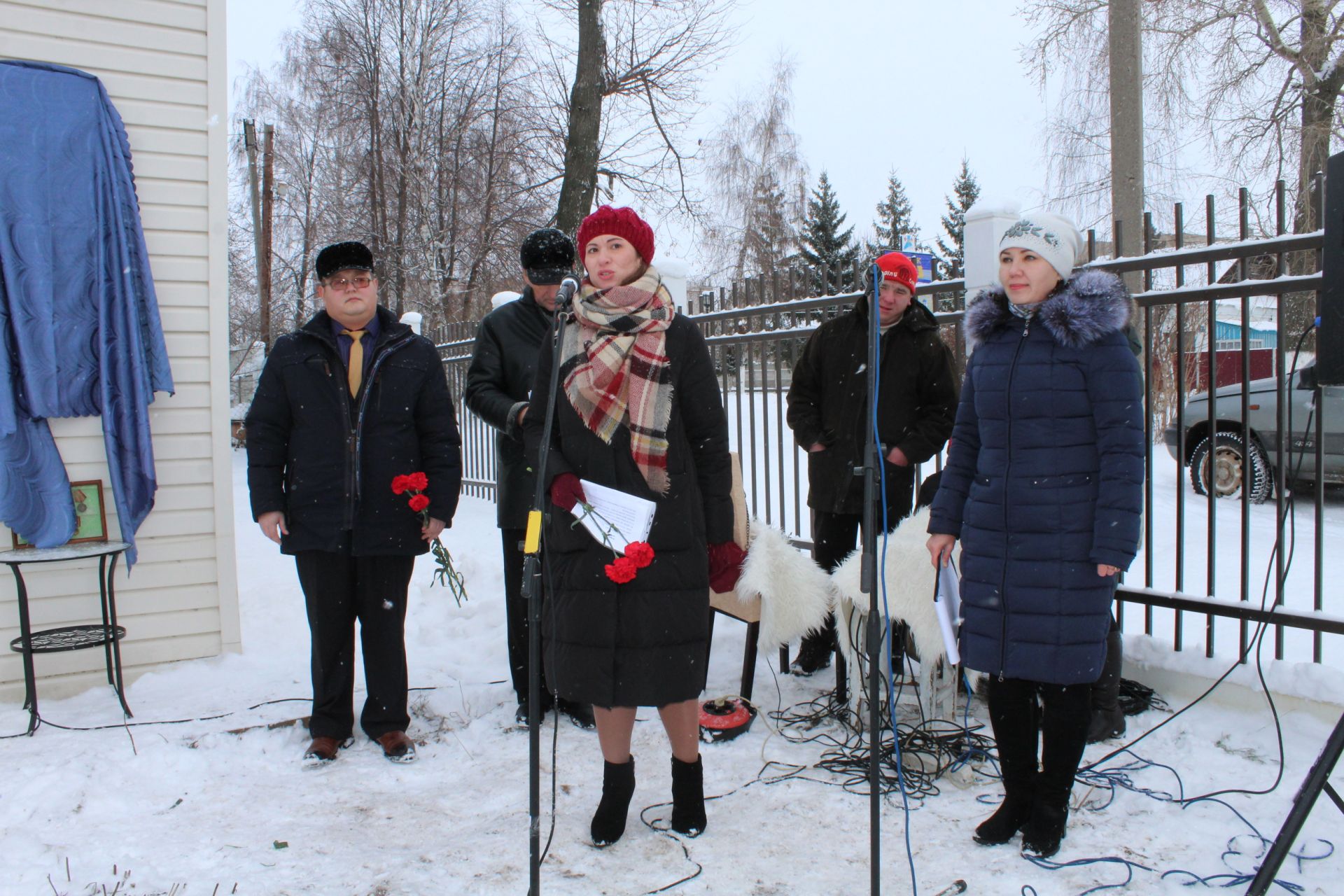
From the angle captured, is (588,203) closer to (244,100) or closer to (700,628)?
(700,628)

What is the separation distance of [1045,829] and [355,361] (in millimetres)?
2806

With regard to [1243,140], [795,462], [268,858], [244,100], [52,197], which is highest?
[244,100]

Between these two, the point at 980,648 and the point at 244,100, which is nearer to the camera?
the point at 980,648

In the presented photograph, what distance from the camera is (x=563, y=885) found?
242 cm

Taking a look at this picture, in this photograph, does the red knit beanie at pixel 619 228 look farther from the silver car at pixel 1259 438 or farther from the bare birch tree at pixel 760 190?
the bare birch tree at pixel 760 190

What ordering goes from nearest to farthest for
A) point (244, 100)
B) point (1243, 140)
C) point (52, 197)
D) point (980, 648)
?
point (980, 648) < point (52, 197) < point (1243, 140) < point (244, 100)

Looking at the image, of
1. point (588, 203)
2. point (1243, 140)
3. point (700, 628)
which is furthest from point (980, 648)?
point (1243, 140)

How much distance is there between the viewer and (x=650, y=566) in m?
2.50

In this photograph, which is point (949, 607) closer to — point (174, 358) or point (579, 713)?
point (579, 713)

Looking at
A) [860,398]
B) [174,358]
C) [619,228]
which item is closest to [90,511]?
[174,358]

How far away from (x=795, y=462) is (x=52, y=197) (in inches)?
143

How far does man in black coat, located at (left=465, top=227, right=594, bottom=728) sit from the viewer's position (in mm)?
3492

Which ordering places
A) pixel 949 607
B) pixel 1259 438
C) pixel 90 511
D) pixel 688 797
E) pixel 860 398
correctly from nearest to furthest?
pixel 688 797 < pixel 949 607 < pixel 860 398 < pixel 90 511 < pixel 1259 438

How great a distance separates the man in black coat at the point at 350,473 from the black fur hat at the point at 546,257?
53cm
